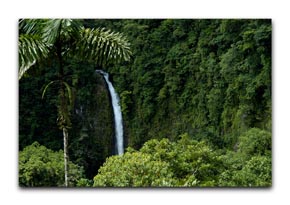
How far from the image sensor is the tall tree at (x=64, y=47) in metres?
6.36

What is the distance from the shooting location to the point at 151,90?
21.3 feet

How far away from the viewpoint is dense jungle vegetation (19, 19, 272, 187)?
20.8 ft

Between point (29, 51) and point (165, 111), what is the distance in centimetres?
112

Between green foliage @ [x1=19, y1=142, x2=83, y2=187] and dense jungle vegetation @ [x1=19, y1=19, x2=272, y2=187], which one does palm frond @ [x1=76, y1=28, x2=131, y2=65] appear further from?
green foliage @ [x1=19, y1=142, x2=83, y2=187]

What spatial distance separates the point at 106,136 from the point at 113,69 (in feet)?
1.66

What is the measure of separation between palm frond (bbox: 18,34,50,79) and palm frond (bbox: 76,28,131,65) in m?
0.27

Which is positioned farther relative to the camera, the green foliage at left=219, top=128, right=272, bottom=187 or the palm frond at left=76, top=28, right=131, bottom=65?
the palm frond at left=76, top=28, right=131, bottom=65

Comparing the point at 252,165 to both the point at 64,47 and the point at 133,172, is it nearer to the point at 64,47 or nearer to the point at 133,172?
the point at 133,172

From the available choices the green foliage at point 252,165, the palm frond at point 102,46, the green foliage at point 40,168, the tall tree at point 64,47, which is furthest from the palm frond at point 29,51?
the green foliage at point 252,165

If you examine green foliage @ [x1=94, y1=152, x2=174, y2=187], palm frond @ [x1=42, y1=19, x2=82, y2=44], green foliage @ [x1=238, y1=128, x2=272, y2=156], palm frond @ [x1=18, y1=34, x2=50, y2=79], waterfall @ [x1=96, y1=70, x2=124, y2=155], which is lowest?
green foliage @ [x1=94, y1=152, x2=174, y2=187]

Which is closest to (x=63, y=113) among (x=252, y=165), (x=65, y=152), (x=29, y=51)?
(x=65, y=152)

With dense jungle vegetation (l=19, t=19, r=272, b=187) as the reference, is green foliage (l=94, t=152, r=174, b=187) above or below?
below

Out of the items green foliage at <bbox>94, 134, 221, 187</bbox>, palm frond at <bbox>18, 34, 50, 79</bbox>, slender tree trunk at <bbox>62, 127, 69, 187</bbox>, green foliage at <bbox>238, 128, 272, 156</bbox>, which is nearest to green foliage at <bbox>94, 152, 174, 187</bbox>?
green foliage at <bbox>94, 134, 221, 187</bbox>
